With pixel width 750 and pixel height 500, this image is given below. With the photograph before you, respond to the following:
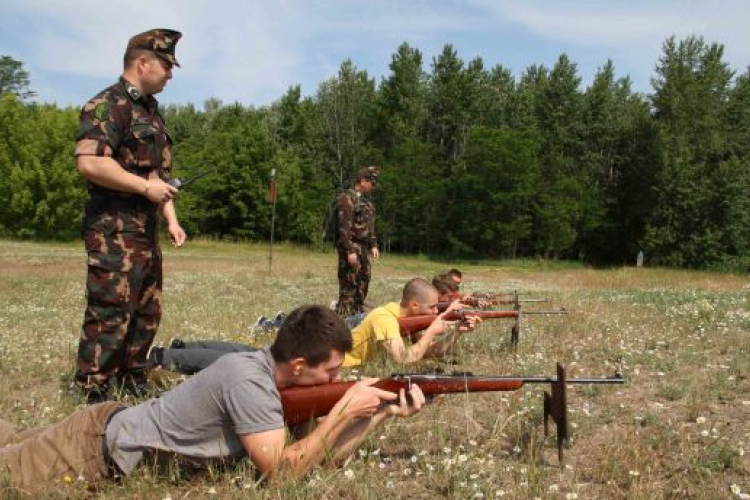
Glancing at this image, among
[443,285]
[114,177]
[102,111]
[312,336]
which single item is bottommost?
[443,285]

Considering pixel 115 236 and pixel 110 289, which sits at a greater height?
pixel 115 236

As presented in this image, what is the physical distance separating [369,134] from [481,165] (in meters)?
11.8

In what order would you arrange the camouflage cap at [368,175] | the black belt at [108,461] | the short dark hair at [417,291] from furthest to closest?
the camouflage cap at [368,175] < the short dark hair at [417,291] < the black belt at [108,461]

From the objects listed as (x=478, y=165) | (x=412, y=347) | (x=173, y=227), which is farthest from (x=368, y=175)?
(x=478, y=165)

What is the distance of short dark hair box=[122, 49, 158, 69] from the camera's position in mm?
4816

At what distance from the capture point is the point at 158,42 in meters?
4.81

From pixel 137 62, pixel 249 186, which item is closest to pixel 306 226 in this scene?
pixel 249 186

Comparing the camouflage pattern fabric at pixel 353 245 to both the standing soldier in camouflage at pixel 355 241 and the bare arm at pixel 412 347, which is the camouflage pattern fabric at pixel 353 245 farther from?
the bare arm at pixel 412 347

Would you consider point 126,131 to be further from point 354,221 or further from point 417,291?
point 354,221

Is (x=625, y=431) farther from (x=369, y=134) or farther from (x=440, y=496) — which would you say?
(x=369, y=134)

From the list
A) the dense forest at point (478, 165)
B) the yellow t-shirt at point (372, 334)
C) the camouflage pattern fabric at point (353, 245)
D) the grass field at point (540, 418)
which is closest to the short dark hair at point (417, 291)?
the yellow t-shirt at point (372, 334)

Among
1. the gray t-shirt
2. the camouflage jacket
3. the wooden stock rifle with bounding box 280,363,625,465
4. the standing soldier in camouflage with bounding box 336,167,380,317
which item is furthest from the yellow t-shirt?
the camouflage jacket

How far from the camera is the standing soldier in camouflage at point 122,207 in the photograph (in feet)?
15.1

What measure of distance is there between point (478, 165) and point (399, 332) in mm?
50518
